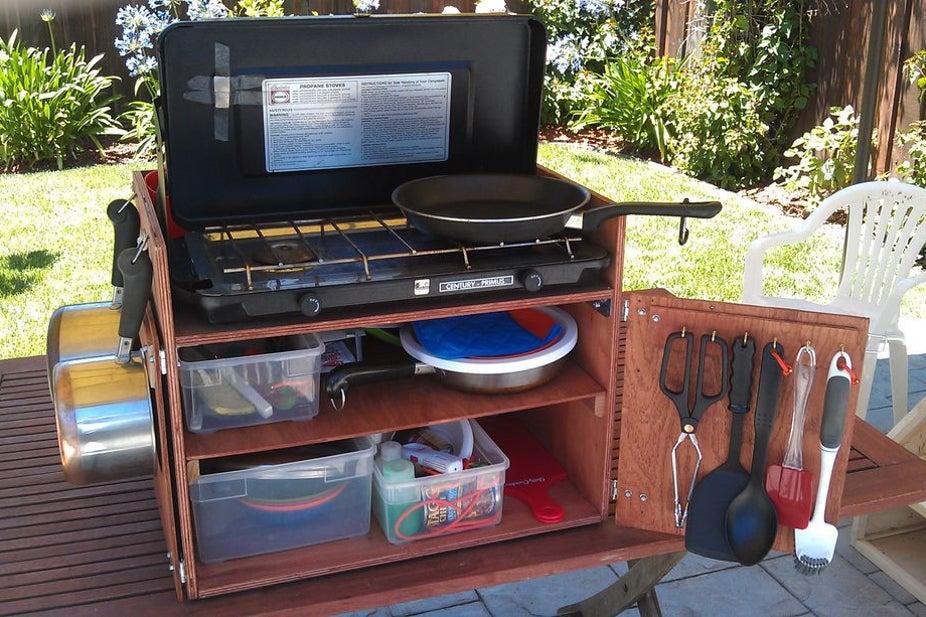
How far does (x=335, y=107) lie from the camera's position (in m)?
2.09

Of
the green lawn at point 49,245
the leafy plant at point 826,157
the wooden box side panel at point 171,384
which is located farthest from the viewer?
the leafy plant at point 826,157

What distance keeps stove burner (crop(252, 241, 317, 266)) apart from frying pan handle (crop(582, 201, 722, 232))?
0.51 meters

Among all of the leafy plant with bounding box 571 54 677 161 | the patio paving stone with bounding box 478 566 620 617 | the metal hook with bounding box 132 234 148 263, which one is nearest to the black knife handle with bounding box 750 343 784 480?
the metal hook with bounding box 132 234 148 263

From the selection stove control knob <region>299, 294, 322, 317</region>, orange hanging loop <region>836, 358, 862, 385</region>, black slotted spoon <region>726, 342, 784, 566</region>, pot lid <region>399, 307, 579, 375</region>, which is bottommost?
black slotted spoon <region>726, 342, 784, 566</region>

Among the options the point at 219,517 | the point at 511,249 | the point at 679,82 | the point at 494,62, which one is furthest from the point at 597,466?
the point at 679,82

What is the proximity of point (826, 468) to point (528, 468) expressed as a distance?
0.63 metres

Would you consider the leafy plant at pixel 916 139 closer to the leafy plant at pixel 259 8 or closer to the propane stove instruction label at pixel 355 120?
the leafy plant at pixel 259 8

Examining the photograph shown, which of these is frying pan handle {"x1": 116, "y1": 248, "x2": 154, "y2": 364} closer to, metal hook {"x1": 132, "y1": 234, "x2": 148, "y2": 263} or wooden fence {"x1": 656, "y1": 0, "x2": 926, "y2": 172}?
metal hook {"x1": 132, "y1": 234, "x2": 148, "y2": 263}

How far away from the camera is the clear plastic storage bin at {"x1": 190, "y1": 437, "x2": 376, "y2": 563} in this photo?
1820 millimetres

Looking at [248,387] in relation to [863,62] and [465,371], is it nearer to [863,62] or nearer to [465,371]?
[465,371]

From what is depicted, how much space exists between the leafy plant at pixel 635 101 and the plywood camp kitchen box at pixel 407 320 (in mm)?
5476

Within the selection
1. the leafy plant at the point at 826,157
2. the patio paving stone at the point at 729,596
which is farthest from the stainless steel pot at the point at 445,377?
the leafy plant at the point at 826,157

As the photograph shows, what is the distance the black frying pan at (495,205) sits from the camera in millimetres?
1818

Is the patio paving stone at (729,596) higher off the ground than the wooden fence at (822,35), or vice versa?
the wooden fence at (822,35)
